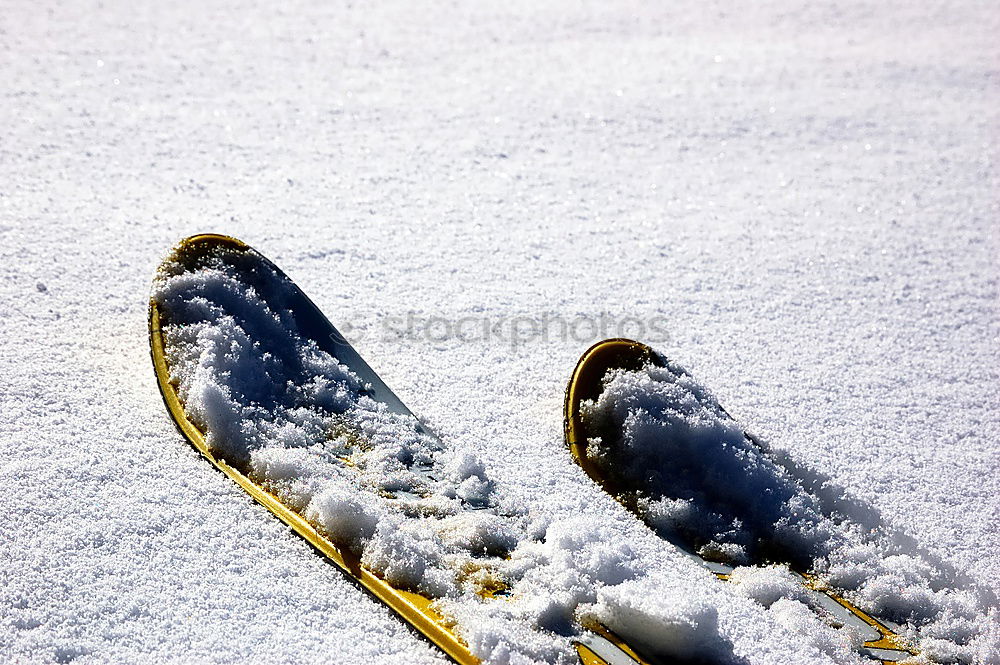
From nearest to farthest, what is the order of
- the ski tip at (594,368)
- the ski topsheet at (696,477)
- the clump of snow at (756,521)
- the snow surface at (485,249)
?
the snow surface at (485,249) < the clump of snow at (756,521) < the ski topsheet at (696,477) < the ski tip at (594,368)

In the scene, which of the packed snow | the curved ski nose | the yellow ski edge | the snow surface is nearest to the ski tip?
the curved ski nose

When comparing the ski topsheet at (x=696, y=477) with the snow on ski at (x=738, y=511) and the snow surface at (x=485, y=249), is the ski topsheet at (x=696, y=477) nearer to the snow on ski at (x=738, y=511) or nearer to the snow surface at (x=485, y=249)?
the snow on ski at (x=738, y=511)

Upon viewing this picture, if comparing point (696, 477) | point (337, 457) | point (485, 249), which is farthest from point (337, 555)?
point (485, 249)

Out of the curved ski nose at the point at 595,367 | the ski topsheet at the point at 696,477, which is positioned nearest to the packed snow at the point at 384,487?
Result: the ski topsheet at the point at 696,477

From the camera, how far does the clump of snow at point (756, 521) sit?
6.35 ft

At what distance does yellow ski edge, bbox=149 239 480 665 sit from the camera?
1.68 m

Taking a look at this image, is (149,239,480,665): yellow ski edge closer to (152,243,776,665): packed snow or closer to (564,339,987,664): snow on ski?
(152,243,776,665): packed snow

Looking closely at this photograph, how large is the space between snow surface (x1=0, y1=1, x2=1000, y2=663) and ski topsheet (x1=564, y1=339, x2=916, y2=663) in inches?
4.1

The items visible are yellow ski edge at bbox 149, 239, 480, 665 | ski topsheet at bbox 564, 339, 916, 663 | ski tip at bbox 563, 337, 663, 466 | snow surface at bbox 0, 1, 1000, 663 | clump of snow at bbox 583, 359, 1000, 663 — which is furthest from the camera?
ski tip at bbox 563, 337, 663, 466

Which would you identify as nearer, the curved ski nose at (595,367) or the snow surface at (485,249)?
the snow surface at (485,249)

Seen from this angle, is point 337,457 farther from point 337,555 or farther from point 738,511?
point 738,511

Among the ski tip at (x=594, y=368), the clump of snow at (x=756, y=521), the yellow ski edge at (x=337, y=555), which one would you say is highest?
the ski tip at (x=594, y=368)

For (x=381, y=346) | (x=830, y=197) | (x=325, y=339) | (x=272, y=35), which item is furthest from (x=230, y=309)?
(x=272, y=35)

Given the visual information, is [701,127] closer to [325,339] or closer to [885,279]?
[885,279]
